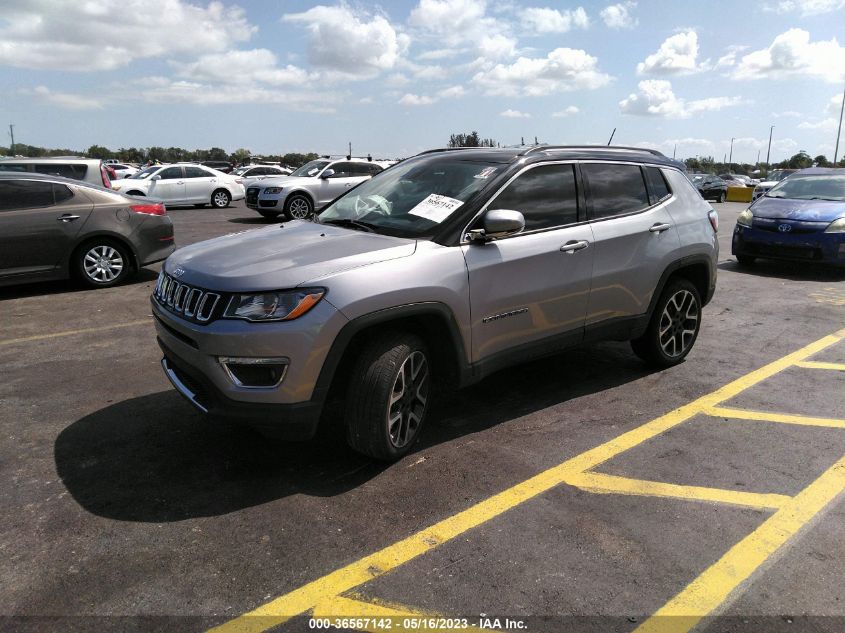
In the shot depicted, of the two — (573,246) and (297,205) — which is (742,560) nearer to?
(573,246)

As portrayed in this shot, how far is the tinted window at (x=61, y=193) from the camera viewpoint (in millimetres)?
7770

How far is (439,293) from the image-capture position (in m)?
3.47

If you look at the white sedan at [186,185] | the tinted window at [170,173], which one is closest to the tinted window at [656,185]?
the white sedan at [186,185]

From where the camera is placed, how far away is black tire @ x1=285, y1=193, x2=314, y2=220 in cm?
1584

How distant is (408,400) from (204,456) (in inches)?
47.6

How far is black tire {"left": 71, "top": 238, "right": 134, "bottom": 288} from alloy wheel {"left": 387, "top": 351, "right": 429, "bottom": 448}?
6.14m

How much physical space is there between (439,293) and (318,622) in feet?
5.69

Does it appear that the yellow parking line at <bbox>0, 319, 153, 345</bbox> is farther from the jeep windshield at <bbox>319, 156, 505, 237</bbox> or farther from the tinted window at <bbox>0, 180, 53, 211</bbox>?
the jeep windshield at <bbox>319, 156, 505, 237</bbox>

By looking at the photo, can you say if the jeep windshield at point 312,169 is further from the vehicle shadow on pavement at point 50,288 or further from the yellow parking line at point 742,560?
the yellow parking line at point 742,560

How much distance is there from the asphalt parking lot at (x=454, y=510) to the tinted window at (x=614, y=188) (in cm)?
135

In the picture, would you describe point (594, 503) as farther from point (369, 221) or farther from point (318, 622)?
point (369, 221)

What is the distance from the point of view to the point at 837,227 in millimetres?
9328

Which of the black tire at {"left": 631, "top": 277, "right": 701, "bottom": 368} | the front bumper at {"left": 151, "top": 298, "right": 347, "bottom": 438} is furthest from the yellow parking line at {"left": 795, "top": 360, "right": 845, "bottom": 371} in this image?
the front bumper at {"left": 151, "top": 298, "right": 347, "bottom": 438}

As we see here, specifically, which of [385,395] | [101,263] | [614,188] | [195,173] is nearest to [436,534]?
[385,395]
